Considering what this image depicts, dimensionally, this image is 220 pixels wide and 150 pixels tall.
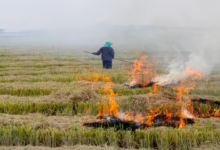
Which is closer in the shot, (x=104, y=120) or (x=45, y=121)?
(x=45, y=121)

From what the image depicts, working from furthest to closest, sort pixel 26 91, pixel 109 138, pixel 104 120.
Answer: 1. pixel 26 91
2. pixel 104 120
3. pixel 109 138

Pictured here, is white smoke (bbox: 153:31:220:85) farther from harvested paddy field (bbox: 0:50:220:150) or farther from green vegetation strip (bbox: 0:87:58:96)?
green vegetation strip (bbox: 0:87:58:96)

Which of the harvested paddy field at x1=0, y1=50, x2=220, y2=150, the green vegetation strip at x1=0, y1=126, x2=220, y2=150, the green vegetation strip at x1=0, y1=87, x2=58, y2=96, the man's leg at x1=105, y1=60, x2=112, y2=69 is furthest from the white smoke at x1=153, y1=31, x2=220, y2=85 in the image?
the green vegetation strip at x1=0, y1=126, x2=220, y2=150

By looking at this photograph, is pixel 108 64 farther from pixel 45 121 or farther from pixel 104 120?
pixel 45 121

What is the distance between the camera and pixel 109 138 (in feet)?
15.6

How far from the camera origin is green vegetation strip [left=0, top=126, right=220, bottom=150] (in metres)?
4.66

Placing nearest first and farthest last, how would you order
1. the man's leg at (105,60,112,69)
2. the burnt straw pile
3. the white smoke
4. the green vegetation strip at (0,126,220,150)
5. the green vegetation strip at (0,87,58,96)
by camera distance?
the green vegetation strip at (0,126,220,150), the burnt straw pile, the green vegetation strip at (0,87,58,96), the white smoke, the man's leg at (105,60,112,69)

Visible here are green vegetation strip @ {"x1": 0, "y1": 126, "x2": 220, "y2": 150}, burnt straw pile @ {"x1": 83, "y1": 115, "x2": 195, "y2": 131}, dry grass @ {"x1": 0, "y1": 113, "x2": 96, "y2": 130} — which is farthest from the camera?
burnt straw pile @ {"x1": 83, "y1": 115, "x2": 195, "y2": 131}

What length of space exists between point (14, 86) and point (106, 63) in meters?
6.94

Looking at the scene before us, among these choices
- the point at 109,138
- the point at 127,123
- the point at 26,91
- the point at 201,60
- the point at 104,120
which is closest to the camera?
the point at 109,138

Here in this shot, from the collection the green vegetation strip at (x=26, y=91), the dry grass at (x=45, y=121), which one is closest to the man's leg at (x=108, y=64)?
the green vegetation strip at (x=26, y=91)

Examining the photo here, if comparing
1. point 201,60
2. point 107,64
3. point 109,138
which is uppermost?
point 201,60

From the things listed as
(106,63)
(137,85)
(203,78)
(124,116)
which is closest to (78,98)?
(124,116)

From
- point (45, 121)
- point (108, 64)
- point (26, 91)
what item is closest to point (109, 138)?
point (45, 121)
